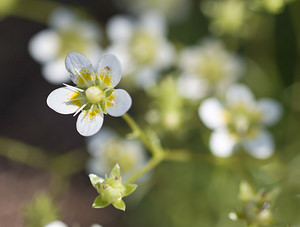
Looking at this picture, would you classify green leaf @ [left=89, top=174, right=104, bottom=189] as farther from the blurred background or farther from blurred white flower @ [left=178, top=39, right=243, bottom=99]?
blurred white flower @ [left=178, top=39, right=243, bottom=99]

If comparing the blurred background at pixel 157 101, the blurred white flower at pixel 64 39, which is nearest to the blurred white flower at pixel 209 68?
the blurred background at pixel 157 101

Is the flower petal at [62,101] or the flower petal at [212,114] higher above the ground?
the flower petal at [212,114]

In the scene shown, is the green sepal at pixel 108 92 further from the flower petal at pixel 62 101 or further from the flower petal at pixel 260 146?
the flower petal at pixel 260 146

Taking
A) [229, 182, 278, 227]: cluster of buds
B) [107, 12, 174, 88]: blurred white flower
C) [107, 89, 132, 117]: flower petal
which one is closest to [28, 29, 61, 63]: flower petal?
[107, 12, 174, 88]: blurred white flower

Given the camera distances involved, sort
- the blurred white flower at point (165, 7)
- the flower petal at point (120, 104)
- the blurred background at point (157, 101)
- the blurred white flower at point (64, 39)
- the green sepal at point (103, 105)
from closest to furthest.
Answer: the flower petal at point (120, 104), the green sepal at point (103, 105), the blurred background at point (157, 101), the blurred white flower at point (64, 39), the blurred white flower at point (165, 7)

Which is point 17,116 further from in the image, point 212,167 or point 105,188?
point 105,188

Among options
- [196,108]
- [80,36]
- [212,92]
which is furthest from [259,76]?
[80,36]
